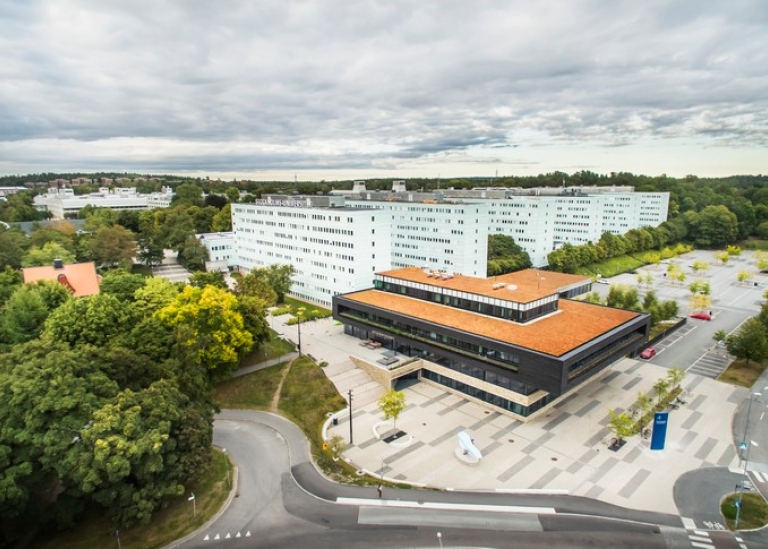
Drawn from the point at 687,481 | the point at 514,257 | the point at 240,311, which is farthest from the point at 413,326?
the point at 514,257

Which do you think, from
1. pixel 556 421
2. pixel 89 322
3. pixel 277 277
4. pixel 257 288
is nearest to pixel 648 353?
pixel 556 421

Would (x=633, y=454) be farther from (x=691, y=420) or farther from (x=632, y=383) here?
(x=632, y=383)

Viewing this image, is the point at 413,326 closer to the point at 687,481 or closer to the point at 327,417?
the point at 327,417

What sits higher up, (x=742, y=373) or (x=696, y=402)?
(x=742, y=373)

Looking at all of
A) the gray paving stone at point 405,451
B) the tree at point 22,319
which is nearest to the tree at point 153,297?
the tree at point 22,319

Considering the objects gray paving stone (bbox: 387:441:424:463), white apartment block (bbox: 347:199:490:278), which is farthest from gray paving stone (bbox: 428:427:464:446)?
white apartment block (bbox: 347:199:490:278)
